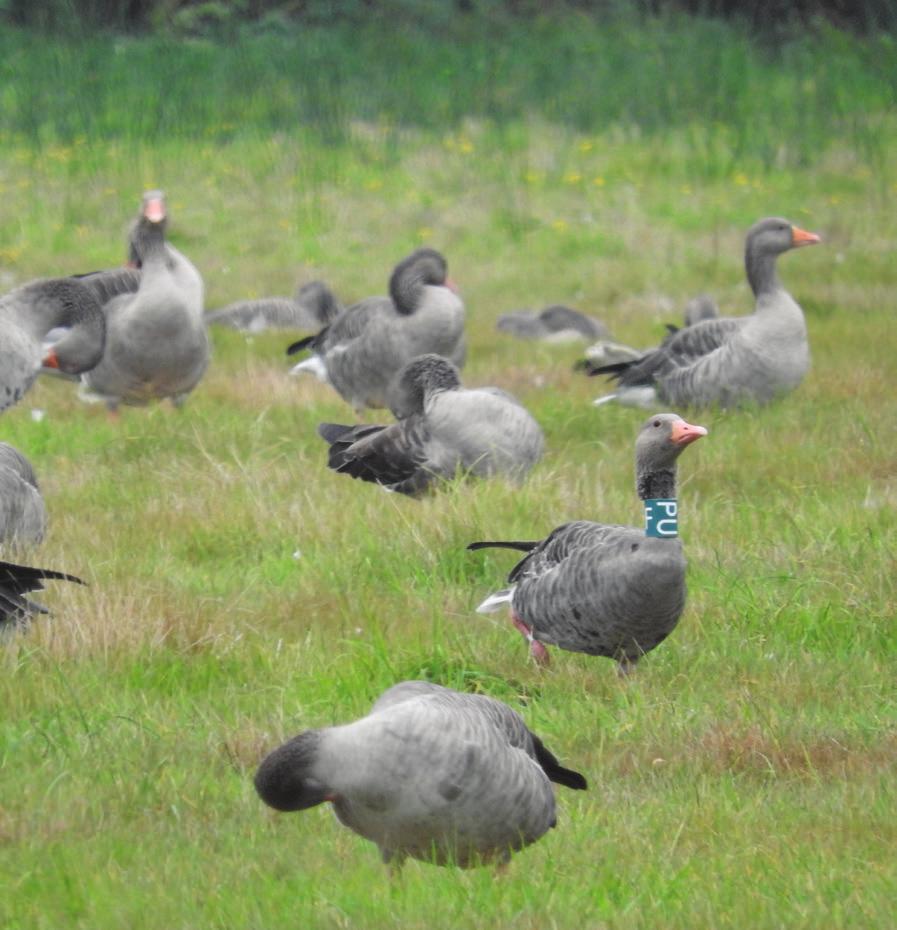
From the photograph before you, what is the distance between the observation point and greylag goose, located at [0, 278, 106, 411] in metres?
9.63

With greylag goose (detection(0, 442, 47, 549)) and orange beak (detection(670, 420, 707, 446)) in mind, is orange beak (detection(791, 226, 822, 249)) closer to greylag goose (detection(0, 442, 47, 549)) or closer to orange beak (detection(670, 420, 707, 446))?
greylag goose (detection(0, 442, 47, 549))

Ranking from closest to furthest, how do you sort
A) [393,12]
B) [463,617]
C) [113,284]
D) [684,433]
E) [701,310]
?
[684,433], [463,617], [113,284], [701,310], [393,12]

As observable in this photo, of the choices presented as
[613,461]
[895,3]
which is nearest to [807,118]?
[895,3]

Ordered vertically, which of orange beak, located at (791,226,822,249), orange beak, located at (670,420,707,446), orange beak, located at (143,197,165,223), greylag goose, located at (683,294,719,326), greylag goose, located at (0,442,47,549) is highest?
orange beak, located at (670,420,707,446)

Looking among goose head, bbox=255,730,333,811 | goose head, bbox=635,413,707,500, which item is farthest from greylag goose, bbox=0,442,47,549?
goose head, bbox=255,730,333,811

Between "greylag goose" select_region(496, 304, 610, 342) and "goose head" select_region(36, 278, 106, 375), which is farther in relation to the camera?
Answer: "greylag goose" select_region(496, 304, 610, 342)

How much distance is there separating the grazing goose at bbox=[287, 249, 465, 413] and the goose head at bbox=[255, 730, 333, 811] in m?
7.51

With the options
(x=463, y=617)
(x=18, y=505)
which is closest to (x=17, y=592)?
(x=18, y=505)

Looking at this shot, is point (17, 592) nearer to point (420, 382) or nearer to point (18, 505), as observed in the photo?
point (18, 505)

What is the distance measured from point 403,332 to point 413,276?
38 cm

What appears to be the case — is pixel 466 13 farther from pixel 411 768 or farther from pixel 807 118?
pixel 411 768

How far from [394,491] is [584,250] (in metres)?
9.56

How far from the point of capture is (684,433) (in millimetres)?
5625

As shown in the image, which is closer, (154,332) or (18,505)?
(18,505)
